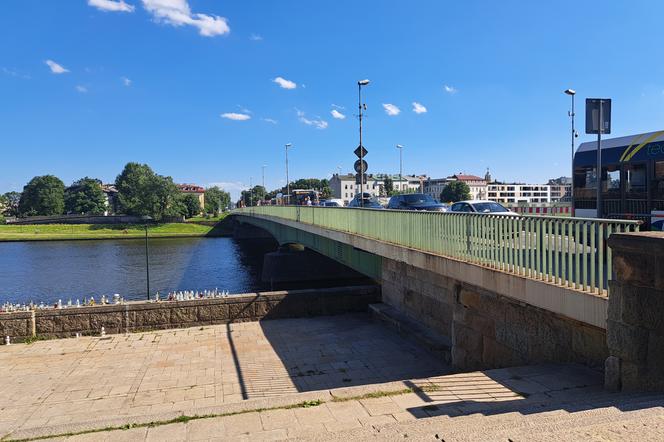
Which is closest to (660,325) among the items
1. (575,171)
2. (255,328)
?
(255,328)

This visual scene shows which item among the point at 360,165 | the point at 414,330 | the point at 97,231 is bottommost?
the point at 97,231

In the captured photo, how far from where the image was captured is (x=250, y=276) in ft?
131

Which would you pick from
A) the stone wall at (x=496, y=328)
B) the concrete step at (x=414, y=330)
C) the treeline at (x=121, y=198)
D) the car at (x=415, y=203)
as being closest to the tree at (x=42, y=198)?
the treeline at (x=121, y=198)

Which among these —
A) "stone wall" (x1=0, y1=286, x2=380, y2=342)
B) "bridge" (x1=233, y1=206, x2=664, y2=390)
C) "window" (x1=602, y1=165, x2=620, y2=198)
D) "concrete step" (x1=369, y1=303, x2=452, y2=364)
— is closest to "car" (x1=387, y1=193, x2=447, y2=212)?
"stone wall" (x1=0, y1=286, x2=380, y2=342)

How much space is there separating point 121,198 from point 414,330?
110 meters

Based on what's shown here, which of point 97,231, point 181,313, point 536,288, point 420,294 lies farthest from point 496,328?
point 97,231

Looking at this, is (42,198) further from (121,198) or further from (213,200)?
(213,200)

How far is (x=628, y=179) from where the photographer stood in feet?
53.2

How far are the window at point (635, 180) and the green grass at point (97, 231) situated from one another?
80505 millimetres

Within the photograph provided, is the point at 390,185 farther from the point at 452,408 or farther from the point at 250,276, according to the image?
the point at 452,408

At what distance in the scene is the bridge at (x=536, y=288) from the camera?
5273 mm

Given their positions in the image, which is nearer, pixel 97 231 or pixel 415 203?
pixel 415 203

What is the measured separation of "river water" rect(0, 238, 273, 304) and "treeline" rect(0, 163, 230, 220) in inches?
1299

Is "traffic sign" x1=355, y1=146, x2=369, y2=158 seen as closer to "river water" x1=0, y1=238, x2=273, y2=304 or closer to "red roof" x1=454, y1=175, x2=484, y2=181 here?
"river water" x1=0, y1=238, x2=273, y2=304
